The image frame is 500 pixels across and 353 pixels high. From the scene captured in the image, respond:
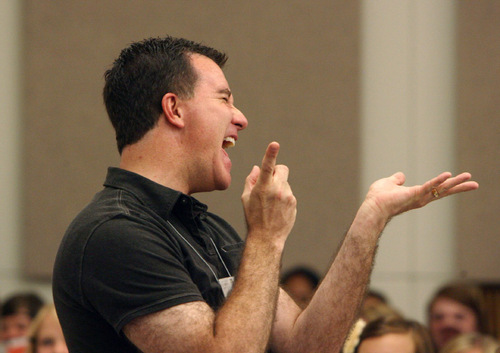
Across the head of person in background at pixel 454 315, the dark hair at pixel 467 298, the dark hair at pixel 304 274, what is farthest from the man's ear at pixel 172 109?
the dark hair at pixel 304 274

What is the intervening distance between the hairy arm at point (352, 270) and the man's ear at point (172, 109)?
0.46 meters

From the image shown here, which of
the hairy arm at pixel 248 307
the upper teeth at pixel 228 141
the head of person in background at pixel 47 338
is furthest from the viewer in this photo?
the head of person in background at pixel 47 338

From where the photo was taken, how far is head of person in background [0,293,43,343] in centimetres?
407

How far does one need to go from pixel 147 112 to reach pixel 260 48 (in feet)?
11.9

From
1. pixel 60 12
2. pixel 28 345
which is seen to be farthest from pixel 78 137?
pixel 28 345

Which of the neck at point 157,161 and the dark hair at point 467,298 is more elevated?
the neck at point 157,161

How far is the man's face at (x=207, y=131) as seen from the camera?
178 cm

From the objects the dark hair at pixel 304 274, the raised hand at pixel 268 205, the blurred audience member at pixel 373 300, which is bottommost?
the blurred audience member at pixel 373 300

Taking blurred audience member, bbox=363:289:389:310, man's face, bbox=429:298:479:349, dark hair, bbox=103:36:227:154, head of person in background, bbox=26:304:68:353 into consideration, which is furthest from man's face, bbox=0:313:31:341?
dark hair, bbox=103:36:227:154

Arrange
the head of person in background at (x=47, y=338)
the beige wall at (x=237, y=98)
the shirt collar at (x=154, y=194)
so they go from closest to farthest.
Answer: the shirt collar at (x=154, y=194), the head of person in background at (x=47, y=338), the beige wall at (x=237, y=98)

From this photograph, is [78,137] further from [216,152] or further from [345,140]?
[216,152]

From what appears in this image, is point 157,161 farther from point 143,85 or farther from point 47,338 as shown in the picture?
point 47,338

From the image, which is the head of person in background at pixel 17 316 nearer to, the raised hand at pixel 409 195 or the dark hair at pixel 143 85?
the dark hair at pixel 143 85

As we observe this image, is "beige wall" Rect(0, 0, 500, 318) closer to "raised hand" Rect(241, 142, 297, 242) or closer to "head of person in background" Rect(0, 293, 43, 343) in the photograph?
"head of person in background" Rect(0, 293, 43, 343)
